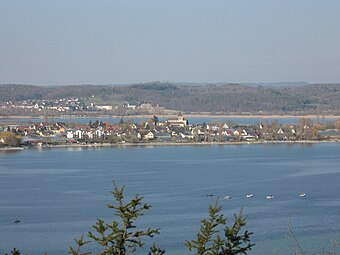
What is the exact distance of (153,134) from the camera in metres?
21.9

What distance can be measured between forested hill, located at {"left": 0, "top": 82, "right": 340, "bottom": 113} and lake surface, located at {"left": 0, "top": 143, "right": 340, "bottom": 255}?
921 inches

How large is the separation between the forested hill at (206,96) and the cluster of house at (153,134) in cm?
1646

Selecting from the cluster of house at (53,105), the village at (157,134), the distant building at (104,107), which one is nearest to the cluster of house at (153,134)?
the village at (157,134)

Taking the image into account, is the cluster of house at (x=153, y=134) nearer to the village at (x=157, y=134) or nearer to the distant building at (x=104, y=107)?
the village at (x=157, y=134)

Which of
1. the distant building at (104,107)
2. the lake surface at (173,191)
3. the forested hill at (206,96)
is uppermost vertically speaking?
the forested hill at (206,96)

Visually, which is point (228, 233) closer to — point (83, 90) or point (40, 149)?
point (40, 149)

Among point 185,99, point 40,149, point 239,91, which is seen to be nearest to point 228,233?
point 40,149

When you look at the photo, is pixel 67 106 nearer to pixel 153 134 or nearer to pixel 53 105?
pixel 53 105

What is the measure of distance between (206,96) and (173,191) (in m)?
35.5

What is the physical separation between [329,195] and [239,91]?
37.7 metres

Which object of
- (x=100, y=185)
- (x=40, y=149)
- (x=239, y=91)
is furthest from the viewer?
(x=239, y=91)

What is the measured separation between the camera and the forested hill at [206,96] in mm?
41688

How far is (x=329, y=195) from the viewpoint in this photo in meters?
9.45

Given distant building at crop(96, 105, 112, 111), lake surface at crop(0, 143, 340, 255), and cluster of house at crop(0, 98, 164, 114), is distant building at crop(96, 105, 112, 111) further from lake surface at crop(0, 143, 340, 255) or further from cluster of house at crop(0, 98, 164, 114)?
lake surface at crop(0, 143, 340, 255)
